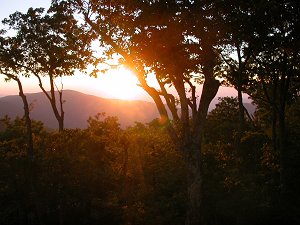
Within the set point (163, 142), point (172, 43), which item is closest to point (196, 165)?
point (172, 43)

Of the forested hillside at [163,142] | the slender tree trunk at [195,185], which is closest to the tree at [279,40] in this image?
the forested hillside at [163,142]

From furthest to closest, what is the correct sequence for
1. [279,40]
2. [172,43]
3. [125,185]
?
[125,185]
[279,40]
[172,43]

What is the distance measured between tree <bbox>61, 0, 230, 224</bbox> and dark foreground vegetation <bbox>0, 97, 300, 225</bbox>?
3763 mm

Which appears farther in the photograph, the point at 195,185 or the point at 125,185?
the point at 125,185

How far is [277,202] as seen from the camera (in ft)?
63.6

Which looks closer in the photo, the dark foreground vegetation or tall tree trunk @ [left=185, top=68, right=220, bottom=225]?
tall tree trunk @ [left=185, top=68, right=220, bottom=225]

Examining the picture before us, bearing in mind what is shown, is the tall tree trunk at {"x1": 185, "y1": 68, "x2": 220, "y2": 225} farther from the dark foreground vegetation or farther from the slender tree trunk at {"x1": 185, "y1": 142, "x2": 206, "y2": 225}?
the dark foreground vegetation

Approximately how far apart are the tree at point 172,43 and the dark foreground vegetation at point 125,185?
376 cm

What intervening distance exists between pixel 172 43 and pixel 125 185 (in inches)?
411

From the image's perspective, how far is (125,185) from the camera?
2188 cm

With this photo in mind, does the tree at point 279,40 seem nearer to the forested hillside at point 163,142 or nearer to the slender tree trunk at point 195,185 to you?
the forested hillside at point 163,142

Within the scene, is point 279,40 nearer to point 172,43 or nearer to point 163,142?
point 172,43

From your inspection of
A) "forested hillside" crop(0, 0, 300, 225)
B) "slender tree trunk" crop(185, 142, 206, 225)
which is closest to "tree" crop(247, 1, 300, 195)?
"forested hillside" crop(0, 0, 300, 225)

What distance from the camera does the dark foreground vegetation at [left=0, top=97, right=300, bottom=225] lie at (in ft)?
61.0
